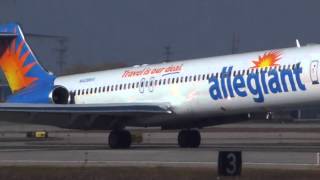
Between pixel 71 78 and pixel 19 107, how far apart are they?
28.6 feet

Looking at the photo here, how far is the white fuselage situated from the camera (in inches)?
1668

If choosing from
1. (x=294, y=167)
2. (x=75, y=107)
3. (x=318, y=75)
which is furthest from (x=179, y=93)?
(x=294, y=167)

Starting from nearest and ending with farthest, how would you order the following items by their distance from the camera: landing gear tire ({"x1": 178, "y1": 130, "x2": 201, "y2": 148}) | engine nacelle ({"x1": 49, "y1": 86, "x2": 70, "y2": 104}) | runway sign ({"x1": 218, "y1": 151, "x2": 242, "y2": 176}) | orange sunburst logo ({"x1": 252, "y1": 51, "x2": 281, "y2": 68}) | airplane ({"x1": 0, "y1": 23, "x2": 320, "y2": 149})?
runway sign ({"x1": 218, "y1": 151, "x2": 242, "y2": 176})
airplane ({"x1": 0, "y1": 23, "x2": 320, "y2": 149})
orange sunburst logo ({"x1": 252, "y1": 51, "x2": 281, "y2": 68})
landing gear tire ({"x1": 178, "y1": 130, "x2": 201, "y2": 148})
engine nacelle ({"x1": 49, "y1": 86, "x2": 70, "y2": 104})

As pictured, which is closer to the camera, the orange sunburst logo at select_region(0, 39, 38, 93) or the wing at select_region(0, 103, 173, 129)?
the wing at select_region(0, 103, 173, 129)

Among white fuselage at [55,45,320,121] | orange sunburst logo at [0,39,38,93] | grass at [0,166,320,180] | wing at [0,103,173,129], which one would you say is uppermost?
orange sunburst logo at [0,39,38,93]

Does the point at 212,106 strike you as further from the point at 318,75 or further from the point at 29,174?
the point at 29,174

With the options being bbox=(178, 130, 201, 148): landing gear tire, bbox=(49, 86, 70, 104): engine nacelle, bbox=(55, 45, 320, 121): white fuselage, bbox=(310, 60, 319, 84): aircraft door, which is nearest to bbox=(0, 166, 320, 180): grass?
bbox=(310, 60, 319, 84): aircraft door

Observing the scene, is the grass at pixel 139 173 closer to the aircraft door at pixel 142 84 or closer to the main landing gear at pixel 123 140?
the main landing gear at pixel 123 140

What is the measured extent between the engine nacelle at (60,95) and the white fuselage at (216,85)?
0.47m

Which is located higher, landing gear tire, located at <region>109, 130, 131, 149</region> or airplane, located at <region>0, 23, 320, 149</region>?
airplane, located at <region>0, 23, 320, 149</region>

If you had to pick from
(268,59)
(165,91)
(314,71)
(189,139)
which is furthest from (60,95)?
(314,71)

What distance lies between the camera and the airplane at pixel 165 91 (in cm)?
4291

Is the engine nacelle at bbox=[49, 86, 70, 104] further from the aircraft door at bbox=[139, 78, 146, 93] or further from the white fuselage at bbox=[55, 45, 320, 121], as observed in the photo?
the aircraft door at bbox=[139, 78, 146, 93]

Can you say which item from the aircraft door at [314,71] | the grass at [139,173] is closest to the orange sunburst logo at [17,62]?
the aircraft door at [314,71]
